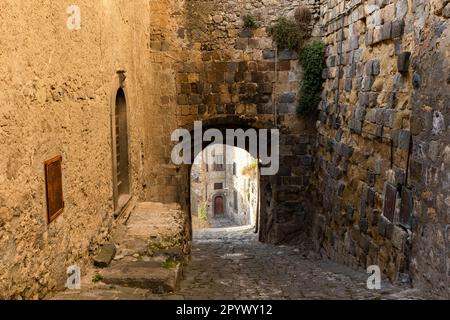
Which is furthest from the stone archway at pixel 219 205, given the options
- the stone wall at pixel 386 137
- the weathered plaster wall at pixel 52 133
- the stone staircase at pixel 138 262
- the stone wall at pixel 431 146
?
the stone wall at pixel 431 146

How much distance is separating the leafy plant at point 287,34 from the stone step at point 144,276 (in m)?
4.93

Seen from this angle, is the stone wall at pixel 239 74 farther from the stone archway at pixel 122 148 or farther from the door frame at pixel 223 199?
the door frame at pixel 223 199

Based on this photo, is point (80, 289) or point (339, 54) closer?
point (80, 289)

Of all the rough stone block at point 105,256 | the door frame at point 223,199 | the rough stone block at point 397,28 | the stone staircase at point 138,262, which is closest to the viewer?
the stone staircase at point 138,262

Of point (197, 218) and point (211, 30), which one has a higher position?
point (211, 30)

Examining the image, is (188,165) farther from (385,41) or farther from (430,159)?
(430,159)

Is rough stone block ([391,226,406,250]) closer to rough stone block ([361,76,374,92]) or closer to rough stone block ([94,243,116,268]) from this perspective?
rough stone block ([361,76,374,92])

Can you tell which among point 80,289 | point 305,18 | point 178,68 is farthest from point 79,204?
point 305,18

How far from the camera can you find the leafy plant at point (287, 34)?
796 centimetres

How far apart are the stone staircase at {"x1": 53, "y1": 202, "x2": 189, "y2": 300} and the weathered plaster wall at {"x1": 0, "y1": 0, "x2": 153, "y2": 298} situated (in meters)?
0.20

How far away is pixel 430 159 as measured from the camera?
396 centimetres

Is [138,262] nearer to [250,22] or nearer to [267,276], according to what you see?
[267,276]

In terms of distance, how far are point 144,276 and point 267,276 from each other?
229cm

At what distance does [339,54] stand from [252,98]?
1.84m
